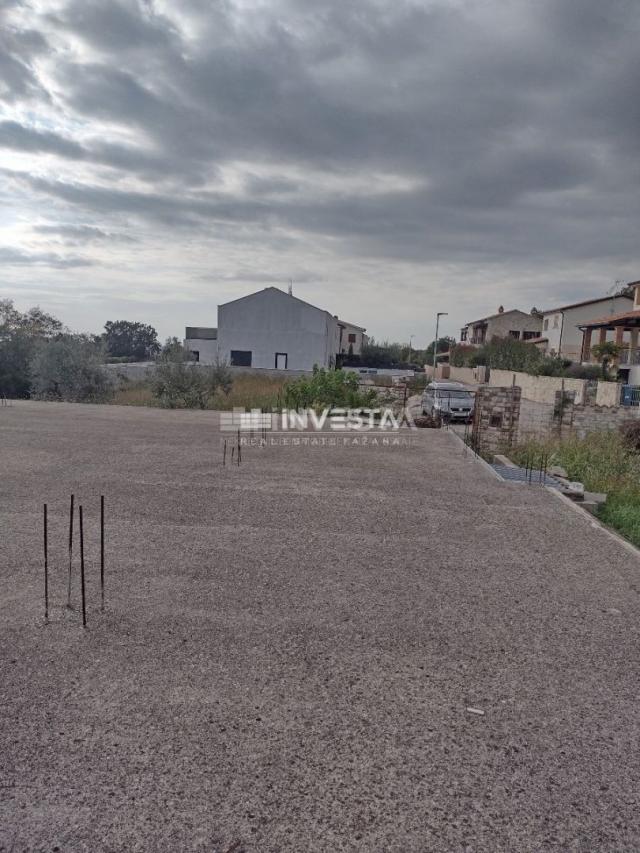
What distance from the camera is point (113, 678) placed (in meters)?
3.60

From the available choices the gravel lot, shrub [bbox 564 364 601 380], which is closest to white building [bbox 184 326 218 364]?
shrub [bbox 564 364 601 380]

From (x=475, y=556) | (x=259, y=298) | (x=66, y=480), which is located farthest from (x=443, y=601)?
(x=259, y=298)

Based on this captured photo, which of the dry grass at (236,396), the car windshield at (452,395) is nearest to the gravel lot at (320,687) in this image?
the car windshield at (452,395)

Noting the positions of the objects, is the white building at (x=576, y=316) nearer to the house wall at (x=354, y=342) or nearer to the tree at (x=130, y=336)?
the house wall at (x=354, y=342)

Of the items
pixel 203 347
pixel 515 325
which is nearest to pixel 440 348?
pixel 515 325

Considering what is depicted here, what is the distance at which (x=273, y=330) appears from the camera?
40.5 metres

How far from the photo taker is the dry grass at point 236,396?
68.6 ft

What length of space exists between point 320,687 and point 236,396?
1941 cm

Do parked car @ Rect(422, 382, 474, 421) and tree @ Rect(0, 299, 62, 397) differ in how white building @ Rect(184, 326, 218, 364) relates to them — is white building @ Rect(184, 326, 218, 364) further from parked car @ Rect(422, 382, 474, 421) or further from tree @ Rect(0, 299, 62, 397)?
parked car @ Rect(422, 382, 474, 421)

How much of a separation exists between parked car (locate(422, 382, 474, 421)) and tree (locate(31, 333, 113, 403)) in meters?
12.1

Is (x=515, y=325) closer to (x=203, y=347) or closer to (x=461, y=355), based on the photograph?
(x=461, y=355)

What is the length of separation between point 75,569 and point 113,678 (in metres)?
2.08

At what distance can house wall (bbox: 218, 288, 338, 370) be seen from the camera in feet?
132

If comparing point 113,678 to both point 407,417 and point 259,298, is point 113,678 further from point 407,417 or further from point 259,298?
point 259,298
